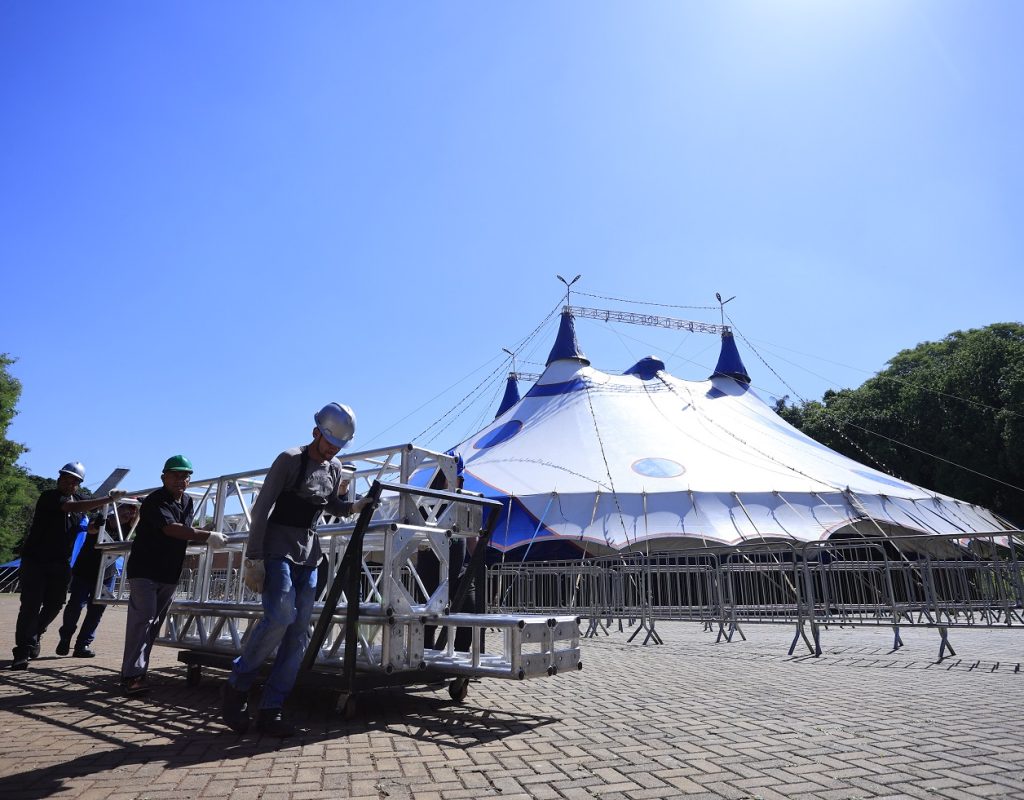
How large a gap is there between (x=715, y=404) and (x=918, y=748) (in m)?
24.6

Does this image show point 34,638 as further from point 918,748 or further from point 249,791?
point 918,748

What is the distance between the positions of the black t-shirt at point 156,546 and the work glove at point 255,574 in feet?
Result: 5.15

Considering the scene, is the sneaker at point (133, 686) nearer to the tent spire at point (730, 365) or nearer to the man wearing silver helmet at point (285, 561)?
the man wearing silver helmet at point (285, 561)

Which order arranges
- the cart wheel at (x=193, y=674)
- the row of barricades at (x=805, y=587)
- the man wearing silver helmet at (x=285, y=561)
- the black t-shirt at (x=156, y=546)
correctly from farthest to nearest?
the row of barricades at (x=805, y=587)
the cart wheel at (x=193, y=674)
the black t-shirt at (x=156, y=546)
the man wearing silver helmet at (x=285, y=561)

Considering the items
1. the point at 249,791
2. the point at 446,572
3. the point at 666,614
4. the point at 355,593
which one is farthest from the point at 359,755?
the point at 666,614

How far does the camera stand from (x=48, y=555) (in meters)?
7.15

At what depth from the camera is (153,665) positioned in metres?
7.29

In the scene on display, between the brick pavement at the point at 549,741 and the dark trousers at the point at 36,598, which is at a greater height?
the dark trousers at the point at 36,598

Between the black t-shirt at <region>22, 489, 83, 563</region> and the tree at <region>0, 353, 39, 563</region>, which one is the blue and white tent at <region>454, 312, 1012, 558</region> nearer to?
the black t-shirt at <region>22, 489, 83, 563</region>

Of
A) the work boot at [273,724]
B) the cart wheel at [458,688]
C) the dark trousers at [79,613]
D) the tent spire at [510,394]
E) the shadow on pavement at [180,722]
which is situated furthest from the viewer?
the tent spire at [510,394]

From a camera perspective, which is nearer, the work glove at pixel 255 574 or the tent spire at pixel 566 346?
the work glove at pixel 255 574

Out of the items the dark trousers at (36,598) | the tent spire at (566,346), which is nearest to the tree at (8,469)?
the tent spire at (566,346)

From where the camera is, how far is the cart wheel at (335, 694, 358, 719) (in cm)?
431

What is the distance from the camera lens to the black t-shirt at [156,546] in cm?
529
